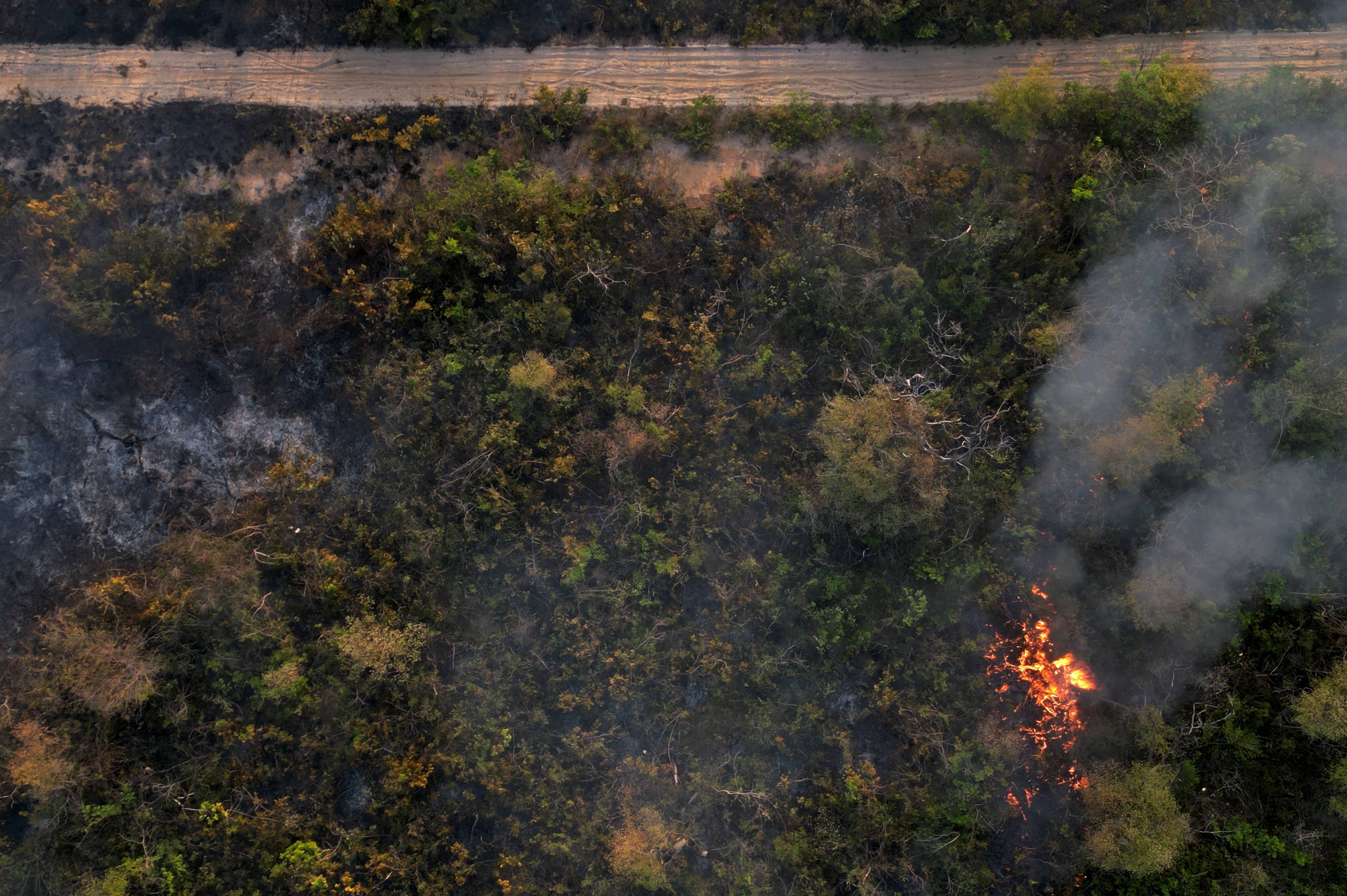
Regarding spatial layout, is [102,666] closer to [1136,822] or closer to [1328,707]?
[1136,822]

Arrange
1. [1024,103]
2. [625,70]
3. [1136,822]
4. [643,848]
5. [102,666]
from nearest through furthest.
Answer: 1. [102,666]
2. [1136,822]
3. [643,848]
4. [1024,103]
5. [625,70]

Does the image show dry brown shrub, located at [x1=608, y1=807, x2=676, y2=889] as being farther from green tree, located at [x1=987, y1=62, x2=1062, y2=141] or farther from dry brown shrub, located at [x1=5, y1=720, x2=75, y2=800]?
green tree, located at [x1=987, y1=62, x2=1062, y2=141]

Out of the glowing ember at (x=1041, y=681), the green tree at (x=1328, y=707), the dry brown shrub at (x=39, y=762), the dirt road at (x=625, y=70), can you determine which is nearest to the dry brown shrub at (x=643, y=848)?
the glowing ember at (x=1041, y=681)

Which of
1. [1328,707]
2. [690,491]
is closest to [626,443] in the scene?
[690,491]

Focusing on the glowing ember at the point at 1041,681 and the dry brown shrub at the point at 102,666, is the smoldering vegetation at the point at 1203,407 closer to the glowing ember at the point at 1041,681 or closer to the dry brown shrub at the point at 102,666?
the glowing ember at the point at 1041,681

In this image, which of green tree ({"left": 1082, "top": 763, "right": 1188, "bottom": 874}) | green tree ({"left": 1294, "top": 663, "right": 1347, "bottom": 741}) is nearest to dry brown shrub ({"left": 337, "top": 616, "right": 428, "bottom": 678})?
green tree ({"left": 1082, "top": 763, "right": 1188, "bottom": 874})

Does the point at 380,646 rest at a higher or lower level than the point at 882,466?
lower
